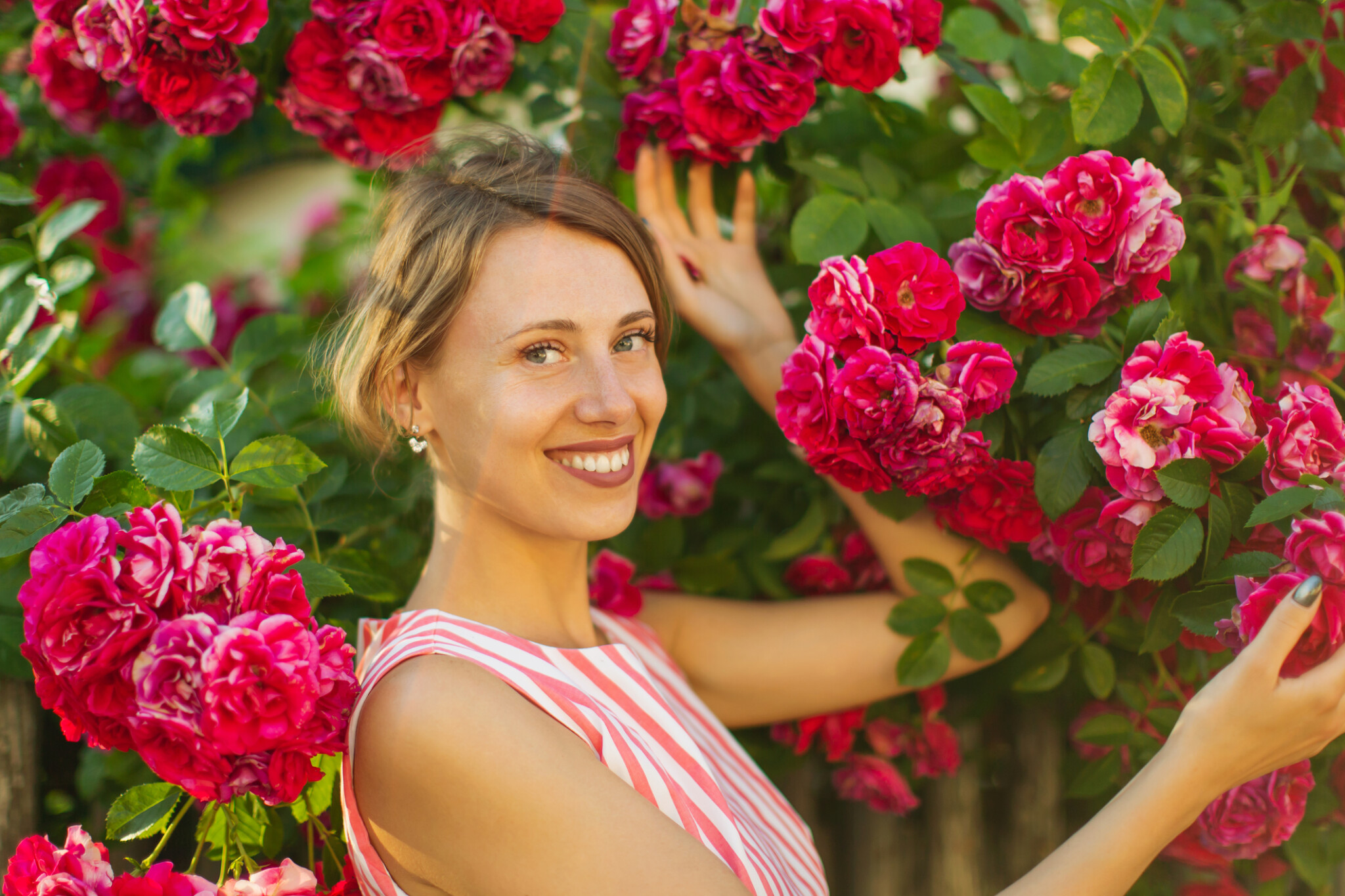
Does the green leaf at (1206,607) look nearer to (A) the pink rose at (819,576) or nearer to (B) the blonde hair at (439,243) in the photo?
(A) the pink rose at (819,576)

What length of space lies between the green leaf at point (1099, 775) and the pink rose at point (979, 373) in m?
0.76

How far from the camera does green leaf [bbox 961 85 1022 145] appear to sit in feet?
5.38

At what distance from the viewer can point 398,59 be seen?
67.1 inches

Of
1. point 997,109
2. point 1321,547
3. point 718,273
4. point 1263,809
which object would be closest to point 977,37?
point 997,109

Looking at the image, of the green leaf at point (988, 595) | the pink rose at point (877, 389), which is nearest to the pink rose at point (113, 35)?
the pink rose at point (877, 389)

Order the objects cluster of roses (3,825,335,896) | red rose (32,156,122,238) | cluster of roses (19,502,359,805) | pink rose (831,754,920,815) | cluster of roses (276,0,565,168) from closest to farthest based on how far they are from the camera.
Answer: cluster of roses (19,502,359,805) < cluster of roses (3,825,335,896) < cluster of roses (276,0,565,168) < pink rose (831,754,920,815) < red rose (32,156,122,238)

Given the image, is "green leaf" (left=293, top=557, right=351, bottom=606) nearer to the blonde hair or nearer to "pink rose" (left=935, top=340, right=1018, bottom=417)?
the blonde hair

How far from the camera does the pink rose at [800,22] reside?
1.59 m

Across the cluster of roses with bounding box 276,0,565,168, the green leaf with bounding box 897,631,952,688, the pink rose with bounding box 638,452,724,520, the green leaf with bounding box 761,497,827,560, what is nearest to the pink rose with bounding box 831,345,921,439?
the green leaf with bounding box 897,631,952,688

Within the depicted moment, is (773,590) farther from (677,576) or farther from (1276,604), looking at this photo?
(1276,604)

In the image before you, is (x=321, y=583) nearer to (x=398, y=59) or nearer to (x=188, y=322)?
(x=188, y=322)

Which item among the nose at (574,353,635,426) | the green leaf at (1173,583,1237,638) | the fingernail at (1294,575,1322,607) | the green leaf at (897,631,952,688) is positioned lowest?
the green leaf at (897,631,952,688)

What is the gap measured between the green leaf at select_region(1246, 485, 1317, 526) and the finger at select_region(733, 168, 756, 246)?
105cm

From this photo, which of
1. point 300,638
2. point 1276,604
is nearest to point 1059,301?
point 1276,604
